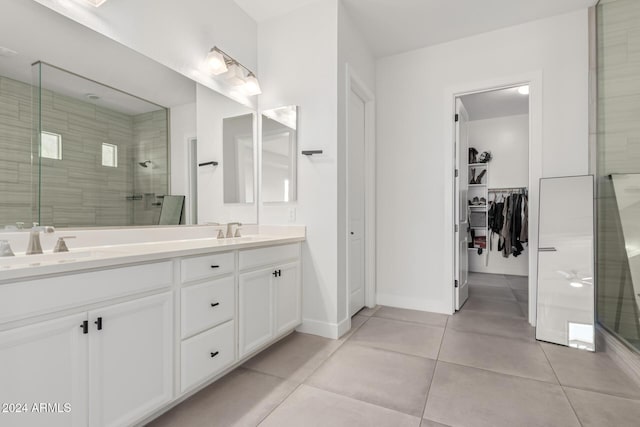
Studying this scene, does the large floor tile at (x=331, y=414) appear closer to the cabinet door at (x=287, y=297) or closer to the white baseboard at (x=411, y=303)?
the cabinet door at (x=287, y=297)

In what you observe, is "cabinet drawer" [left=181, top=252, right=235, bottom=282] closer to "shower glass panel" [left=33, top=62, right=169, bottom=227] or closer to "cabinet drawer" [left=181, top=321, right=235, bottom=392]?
"cabinet drawer" [left=181, top=321, right=235, bottom=392]

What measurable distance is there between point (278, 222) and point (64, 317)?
1847 millimetres

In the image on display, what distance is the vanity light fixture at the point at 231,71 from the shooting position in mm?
2385

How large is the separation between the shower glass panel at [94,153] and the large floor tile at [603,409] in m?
2.75

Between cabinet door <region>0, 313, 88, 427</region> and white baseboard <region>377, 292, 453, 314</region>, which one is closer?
cabinet door <region>0, 313, 88, 427</region>

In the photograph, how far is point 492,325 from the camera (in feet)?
9.62

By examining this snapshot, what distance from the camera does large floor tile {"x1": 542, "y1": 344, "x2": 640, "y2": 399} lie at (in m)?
1.88

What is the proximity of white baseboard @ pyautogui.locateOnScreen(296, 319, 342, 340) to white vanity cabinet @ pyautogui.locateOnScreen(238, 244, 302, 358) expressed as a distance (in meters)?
0.10

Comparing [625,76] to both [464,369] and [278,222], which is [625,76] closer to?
[464,369]

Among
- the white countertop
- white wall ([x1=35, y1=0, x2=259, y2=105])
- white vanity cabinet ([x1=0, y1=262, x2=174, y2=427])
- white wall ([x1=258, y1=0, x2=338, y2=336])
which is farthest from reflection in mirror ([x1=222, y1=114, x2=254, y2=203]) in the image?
white vanity cabinet ([x1=0, y1=262, x2=174, y2=427])

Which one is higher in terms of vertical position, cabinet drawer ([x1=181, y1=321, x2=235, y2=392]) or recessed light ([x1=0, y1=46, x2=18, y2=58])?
recessed light ([x1=0, y1=46, x2=18, y2=58])

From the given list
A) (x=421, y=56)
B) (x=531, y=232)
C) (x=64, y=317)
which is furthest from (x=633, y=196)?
(x=64, y=317)

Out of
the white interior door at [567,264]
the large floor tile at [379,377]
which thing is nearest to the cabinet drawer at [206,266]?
the large floor tile at [379,377]

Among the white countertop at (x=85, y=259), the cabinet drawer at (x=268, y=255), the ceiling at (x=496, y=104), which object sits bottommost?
the cabinet drawer at (x=268, y=255)
